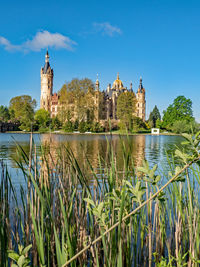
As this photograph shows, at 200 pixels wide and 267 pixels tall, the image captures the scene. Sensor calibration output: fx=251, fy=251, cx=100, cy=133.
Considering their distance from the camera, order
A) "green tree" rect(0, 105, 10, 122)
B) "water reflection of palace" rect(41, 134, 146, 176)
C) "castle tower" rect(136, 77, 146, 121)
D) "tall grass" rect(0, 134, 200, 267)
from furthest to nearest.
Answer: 1. "castle tower" rect(136, 77, 146, 121)
2. "green tree" rect(0, 105, 10, 122)
3. "water reflection of palace" rect(41, 134, 146, 176)
4. "tall grass" rect(0, 134, 200, 267)

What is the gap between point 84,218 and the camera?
197 cm

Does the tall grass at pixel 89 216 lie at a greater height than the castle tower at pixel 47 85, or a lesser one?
lesser

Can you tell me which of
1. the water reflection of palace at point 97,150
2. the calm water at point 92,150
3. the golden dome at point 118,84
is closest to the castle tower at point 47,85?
the golden dome at point 118,84

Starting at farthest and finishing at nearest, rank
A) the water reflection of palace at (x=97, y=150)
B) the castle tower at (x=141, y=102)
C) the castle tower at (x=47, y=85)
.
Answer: the castle tower at (x=141, y=102) → the castle tower at (x=47, y=85) → the water reflection of palace at (x=97, y=150)

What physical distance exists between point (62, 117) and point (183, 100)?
3024cm

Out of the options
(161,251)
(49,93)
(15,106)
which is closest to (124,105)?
(15,106)

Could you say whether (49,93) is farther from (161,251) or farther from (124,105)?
(161,251)

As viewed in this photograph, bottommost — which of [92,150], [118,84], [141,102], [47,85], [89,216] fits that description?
[92,150]

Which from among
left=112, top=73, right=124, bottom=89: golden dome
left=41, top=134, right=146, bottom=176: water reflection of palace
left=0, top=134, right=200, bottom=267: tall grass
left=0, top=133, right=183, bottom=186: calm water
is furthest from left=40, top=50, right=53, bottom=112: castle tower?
left=0, top=134, right=200, bottom=267: tall grass

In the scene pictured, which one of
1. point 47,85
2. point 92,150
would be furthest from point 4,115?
point 92,150

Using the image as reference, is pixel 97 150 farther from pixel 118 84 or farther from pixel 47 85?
pixel 118 84

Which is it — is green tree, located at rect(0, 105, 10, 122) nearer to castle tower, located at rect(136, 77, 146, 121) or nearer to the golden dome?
the golden dome

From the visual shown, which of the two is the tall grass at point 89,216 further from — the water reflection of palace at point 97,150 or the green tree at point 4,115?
the green tree at point 4,115

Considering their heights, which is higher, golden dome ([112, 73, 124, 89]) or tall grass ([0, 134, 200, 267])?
golden dome ([112, 73, 124, 89])
